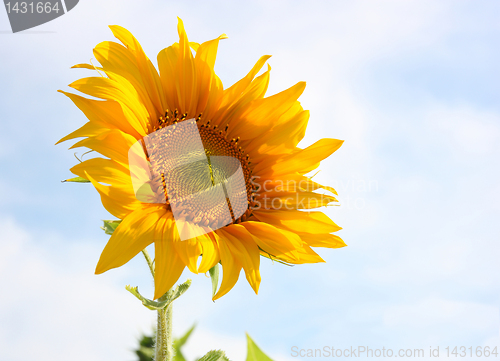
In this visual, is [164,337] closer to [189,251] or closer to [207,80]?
[189,251]

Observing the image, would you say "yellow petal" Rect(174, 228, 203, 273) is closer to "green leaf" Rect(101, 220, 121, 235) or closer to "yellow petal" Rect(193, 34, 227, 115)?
"green leaf" Rect(101, 220, 121, 235)

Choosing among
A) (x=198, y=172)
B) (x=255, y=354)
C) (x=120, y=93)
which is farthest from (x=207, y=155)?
(x=255, y=354)

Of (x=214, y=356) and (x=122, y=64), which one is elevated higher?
(x=122, y=64)

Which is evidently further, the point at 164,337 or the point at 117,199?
the point at 164,337

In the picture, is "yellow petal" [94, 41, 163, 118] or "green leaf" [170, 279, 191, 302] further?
"yellow petal" [94, 41, 163, 118]

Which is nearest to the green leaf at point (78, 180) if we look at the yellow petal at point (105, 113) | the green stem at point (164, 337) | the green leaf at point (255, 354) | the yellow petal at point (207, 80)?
the yellow petal at point (105, 113)

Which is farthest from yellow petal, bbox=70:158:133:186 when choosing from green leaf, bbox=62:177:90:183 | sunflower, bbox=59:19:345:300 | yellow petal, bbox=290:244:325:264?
yellow petal, bbox=290:244:325:264

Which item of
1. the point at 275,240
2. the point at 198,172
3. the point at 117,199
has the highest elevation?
the point at 198,172

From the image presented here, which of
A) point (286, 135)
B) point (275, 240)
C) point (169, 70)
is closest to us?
point (275, 240)

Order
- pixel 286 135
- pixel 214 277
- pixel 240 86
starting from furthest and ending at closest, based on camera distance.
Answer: pixel 286 135
pixel 240 86
pixel 214 277
